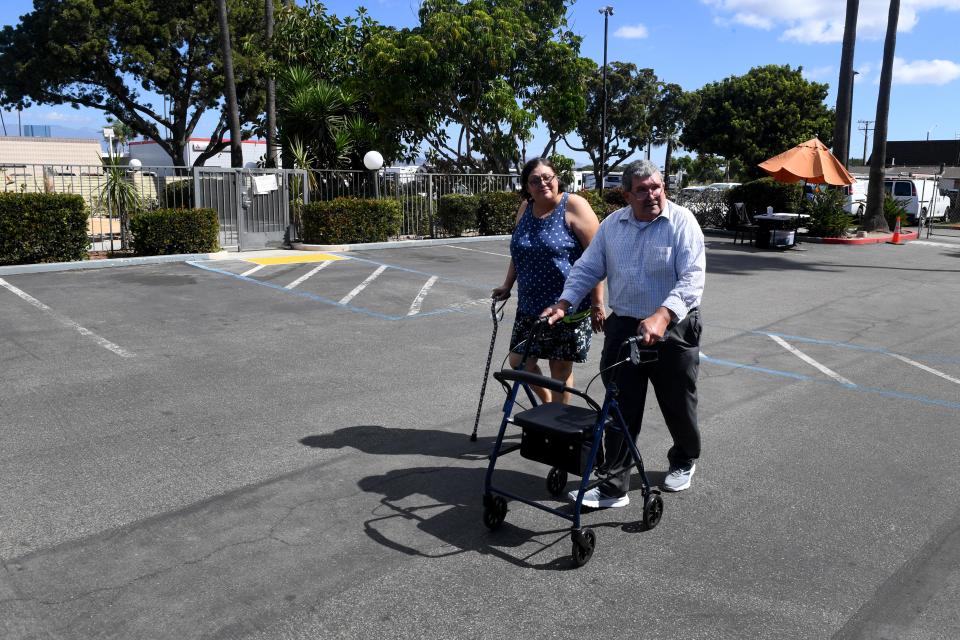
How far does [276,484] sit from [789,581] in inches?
106

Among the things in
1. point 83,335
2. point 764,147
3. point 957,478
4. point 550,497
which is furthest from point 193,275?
point 764,147

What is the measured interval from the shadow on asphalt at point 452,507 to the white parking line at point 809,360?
3.19m

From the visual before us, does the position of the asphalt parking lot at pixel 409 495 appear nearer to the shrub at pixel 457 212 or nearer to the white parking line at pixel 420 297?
the white parking line at pixel 420 297

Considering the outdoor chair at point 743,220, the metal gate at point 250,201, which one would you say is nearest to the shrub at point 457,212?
the metal gate at point 250,201

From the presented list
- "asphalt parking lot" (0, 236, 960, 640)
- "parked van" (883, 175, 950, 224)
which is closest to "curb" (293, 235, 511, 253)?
"asphalt parking lot" (0, 236, 960, 640)

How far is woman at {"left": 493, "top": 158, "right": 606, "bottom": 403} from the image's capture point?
4605 millimetres

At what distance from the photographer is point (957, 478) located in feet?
15.7

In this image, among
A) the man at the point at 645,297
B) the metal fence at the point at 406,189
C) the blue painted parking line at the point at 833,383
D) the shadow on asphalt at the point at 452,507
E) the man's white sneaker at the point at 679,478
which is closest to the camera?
the shadow on asphalt at the point at 452,507

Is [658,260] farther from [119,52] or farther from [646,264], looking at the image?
[119,52]

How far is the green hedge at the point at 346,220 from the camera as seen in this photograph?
54.6 feet

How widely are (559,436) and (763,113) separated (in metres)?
44.4

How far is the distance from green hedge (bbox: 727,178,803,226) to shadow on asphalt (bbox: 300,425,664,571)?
2054cm

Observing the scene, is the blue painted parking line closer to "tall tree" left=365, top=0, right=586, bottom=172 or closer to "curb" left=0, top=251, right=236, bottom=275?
"curb" left=0, top=251, right=236, bottom=275

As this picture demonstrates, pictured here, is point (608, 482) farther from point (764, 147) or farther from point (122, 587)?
point (764, 147)
